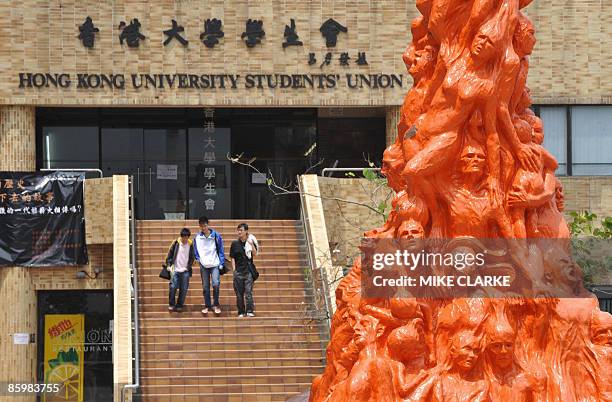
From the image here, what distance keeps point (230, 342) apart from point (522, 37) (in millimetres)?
10436

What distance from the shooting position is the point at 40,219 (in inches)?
992

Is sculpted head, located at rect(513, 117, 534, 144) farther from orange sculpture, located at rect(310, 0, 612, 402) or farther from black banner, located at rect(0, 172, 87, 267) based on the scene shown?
black banner, located at rect(0, 172, 87, 267)

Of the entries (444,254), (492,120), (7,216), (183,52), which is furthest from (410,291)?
(183,52)

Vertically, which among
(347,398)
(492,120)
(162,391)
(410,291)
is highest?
(492,120)

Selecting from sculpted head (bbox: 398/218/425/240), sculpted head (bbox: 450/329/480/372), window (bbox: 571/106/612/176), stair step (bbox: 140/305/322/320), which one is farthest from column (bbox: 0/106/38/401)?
sculpted head (bbox: 450/329/480/372)

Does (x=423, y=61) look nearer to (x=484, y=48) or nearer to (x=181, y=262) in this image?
(x=484, y=48)

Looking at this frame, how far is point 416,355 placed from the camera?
11.1 m

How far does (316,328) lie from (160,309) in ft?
8.93

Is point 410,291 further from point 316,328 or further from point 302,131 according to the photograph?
point 302,131

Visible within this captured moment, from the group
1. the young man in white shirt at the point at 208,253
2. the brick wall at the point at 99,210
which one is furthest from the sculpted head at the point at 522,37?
the brick wall at the point at 99,210

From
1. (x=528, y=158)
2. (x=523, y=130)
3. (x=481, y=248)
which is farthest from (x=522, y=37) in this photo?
(x=481, y=248)

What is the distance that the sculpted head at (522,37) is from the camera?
11.6 m

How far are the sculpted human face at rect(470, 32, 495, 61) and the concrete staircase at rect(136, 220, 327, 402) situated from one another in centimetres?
971

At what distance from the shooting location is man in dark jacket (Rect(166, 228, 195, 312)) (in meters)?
21.0
